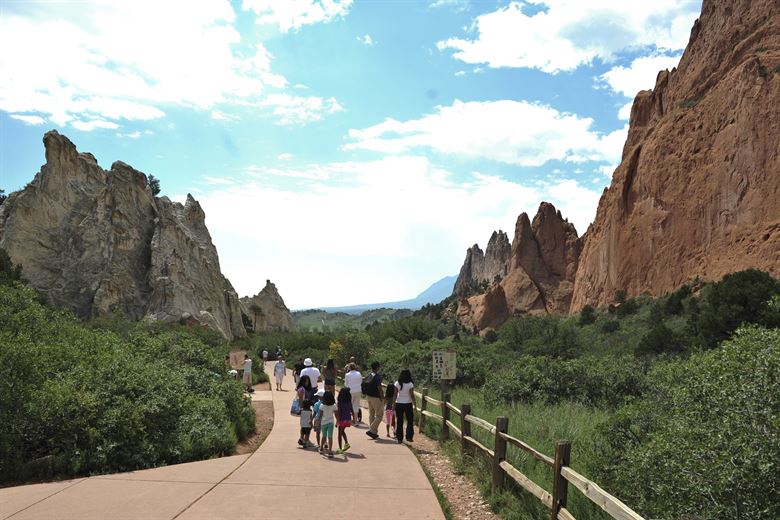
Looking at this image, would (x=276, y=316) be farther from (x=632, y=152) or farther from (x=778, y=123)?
(x=778, y=123)

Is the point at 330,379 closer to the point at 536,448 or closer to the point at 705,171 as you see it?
the point at 536,448

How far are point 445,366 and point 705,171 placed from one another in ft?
142

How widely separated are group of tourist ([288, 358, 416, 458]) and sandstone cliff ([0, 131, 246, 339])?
44154mm

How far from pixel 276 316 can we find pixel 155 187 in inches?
1110

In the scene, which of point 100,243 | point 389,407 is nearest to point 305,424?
point 389,407

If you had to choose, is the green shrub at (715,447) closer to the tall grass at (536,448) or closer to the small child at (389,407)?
the tall grass at (536,448)

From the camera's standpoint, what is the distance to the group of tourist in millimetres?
10810

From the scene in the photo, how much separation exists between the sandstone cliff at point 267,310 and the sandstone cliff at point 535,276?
30.4m

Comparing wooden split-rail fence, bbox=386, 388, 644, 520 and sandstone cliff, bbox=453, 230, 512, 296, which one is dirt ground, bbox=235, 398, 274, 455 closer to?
wooden split-rail fence, bbox=386, 388, 644, 520

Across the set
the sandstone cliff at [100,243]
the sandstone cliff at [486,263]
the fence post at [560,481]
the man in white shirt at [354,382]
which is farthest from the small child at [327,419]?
the sandstone cliff at [486,263]

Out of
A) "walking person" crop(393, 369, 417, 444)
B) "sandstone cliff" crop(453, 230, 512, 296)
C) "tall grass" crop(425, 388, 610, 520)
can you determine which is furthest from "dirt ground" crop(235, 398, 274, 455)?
"sandstone cliff" crop(453, 230, 512, 296)

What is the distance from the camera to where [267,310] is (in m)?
93.8

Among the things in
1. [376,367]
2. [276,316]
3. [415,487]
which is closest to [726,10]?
[376,367]

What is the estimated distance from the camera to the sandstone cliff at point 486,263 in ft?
420
